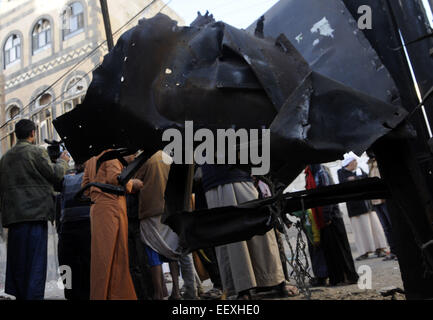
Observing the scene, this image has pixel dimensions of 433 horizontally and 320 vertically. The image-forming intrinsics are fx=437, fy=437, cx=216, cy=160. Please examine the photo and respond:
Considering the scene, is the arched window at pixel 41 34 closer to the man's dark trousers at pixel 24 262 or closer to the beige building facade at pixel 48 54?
the beige building facade at pixel 48 54

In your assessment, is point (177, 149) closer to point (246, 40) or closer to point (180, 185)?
point (180, 185)

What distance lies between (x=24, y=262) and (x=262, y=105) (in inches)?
113

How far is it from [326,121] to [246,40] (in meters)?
0.69

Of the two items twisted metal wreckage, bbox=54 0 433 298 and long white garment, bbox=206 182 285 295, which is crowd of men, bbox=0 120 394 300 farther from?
twisted metal wreckage, bbox=54 0 433 298

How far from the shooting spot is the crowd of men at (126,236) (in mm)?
3672

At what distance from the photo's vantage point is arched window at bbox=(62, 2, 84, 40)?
15.5m

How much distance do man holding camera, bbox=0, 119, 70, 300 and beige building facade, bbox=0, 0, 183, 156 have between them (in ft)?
35.6

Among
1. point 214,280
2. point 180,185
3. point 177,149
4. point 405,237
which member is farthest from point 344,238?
point 177,149

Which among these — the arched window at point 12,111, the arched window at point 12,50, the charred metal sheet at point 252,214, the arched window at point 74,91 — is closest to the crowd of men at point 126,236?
the charred metal sheet at point 252,214

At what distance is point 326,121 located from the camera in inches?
76.5

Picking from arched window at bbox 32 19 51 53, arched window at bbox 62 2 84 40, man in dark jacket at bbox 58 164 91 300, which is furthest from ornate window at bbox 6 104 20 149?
man in dark jacket at bbox 58 164 91 300
